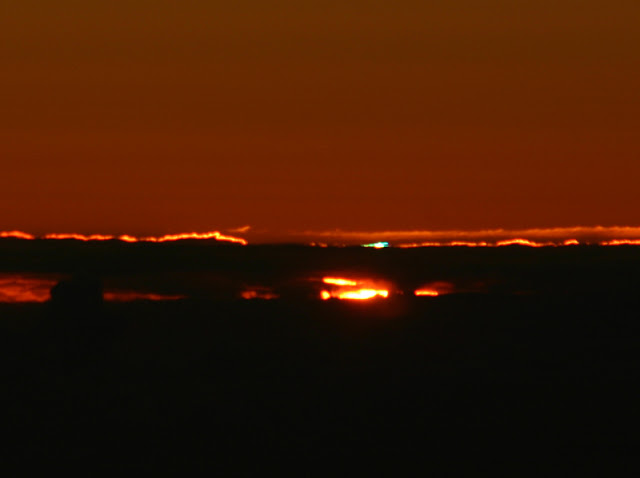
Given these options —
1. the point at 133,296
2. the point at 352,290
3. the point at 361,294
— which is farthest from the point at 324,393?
the point at 352,290

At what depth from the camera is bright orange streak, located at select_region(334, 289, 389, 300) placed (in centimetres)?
2909

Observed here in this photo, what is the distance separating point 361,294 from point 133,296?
6.45 metres

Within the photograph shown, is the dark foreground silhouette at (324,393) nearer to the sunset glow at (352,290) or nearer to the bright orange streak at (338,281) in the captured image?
the sunset glow at (352,290)

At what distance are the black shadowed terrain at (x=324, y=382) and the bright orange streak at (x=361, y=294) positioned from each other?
30.3 inches

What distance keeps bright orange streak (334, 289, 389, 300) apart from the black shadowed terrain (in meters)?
0.77

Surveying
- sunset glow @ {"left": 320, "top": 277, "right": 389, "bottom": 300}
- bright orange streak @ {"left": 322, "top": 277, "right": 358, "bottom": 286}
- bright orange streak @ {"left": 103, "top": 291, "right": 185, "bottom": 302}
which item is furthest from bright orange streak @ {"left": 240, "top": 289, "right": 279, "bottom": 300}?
bright orange streak @ {"left": 322, "top": 277, "right": 358, "bottom": 286}

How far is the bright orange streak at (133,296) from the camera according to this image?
2806cm

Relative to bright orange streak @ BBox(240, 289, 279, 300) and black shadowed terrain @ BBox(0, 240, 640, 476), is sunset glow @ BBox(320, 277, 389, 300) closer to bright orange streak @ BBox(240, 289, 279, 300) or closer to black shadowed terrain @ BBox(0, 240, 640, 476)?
black shadowed terrain @ BBox(0, 240, 640, 476)

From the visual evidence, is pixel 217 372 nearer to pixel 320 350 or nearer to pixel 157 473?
pixel 320 350

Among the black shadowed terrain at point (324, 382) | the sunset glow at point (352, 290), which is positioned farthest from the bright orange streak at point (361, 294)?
the black shadowed terrain at point (324, 382)

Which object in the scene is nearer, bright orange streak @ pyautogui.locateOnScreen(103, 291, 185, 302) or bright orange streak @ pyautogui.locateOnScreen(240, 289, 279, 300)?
bright orange streak @ pyautogui.locateOnScreen(103, 291, 185, 302)

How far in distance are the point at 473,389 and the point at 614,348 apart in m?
4.81

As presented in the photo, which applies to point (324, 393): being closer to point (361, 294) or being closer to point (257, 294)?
point (257, 294)

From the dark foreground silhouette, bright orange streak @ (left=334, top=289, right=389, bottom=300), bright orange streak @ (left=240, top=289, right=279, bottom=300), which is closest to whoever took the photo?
the dark foreground silhouette
